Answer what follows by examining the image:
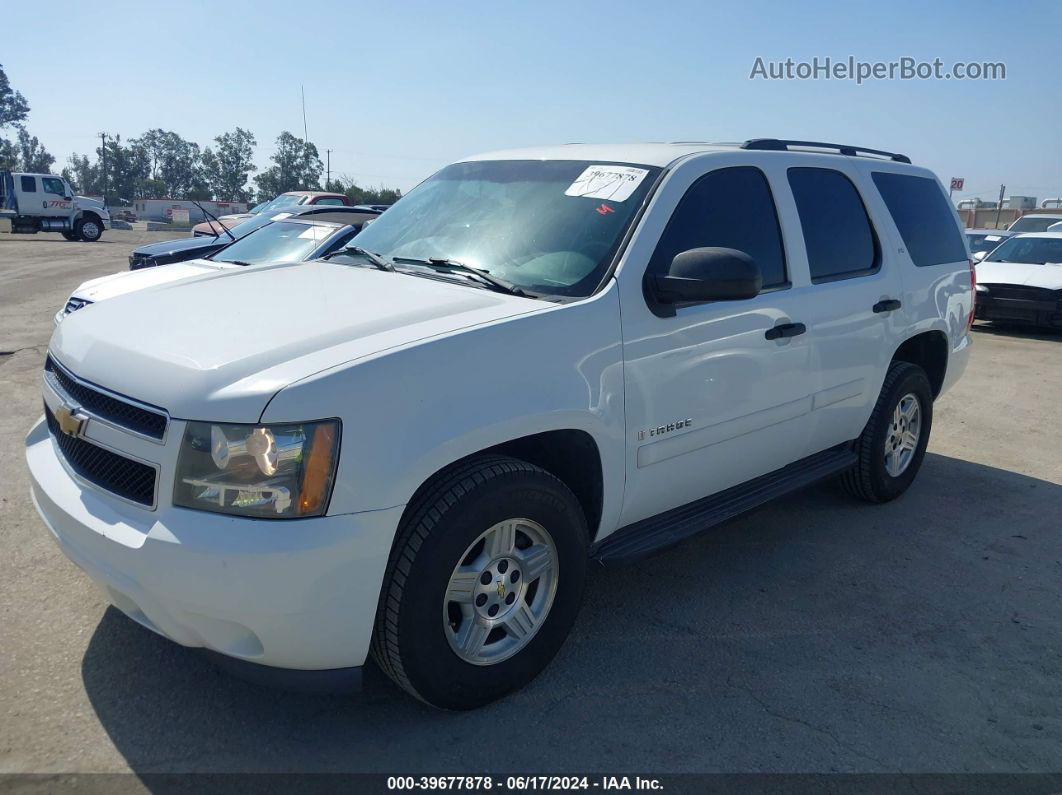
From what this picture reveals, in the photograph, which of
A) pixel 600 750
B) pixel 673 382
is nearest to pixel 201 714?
pixel 600 750

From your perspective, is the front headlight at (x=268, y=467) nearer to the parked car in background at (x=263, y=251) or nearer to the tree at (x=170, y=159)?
the parked car in background at (x=263, y=251)

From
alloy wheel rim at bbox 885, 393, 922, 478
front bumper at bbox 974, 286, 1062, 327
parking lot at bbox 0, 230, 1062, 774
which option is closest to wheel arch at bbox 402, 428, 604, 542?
parking lot at bbox 0, 230, 1062, 774

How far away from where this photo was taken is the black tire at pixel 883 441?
487 cm

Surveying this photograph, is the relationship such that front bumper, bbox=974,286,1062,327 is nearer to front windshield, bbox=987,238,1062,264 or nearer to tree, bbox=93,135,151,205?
front windshield, bbox=987,238,1062,264

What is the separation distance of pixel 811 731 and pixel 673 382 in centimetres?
135

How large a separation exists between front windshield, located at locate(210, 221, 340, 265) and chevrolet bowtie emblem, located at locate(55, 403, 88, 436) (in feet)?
15.7

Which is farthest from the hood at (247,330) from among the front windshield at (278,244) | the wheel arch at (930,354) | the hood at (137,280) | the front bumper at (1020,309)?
the front bumper at (1020,309)

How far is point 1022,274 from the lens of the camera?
41.7 ft

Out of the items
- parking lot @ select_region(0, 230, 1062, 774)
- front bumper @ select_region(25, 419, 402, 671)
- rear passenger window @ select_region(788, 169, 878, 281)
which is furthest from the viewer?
rear passenger window @ select_region(788, 169, 878, 281)

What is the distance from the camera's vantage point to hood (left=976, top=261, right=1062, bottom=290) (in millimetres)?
12305

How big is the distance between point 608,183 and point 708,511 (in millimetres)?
1486

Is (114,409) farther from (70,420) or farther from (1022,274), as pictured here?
(1022,274)

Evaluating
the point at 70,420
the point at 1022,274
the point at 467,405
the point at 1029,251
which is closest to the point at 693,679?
the point at 467,405

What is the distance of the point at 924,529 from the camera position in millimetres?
4906
